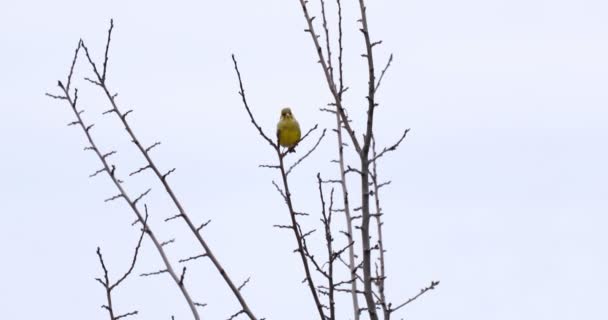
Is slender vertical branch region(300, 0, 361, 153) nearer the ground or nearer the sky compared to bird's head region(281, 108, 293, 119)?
nearer the ground

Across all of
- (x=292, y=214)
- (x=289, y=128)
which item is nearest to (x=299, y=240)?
(x=292, y=214)

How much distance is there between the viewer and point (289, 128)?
39.8 ft

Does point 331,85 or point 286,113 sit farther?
point 286,113

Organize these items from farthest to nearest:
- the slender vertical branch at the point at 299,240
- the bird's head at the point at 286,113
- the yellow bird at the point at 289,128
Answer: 1. the bird's head at the point at 286,113
2. the yellow bird at the point at 289,128
3. the slender vertical branch at the point at 299,240

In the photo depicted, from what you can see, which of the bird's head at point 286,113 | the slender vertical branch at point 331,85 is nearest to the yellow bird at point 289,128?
the bird's head at point 286,113

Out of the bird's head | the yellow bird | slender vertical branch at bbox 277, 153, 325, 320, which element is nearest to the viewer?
slender vertical branch at bbox 277, 153, 325, 320

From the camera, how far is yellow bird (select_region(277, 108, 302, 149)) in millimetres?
12070

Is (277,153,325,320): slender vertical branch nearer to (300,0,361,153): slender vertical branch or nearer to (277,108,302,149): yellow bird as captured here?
(300,0,361,153): slender vertical branch

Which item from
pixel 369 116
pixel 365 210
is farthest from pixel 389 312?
pixel 369 116

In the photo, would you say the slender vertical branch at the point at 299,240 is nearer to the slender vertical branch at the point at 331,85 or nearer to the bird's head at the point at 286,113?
the slender vertical branch at the point at 331,85

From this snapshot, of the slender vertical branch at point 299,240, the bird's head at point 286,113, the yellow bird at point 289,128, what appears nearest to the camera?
the slender vertical branch at point 299,240

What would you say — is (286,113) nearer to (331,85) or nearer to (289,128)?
(289,128)

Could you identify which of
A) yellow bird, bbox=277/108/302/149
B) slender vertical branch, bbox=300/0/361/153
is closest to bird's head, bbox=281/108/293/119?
yellow bird, bbox=277/108/302/149

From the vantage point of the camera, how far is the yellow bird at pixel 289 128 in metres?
12.1
